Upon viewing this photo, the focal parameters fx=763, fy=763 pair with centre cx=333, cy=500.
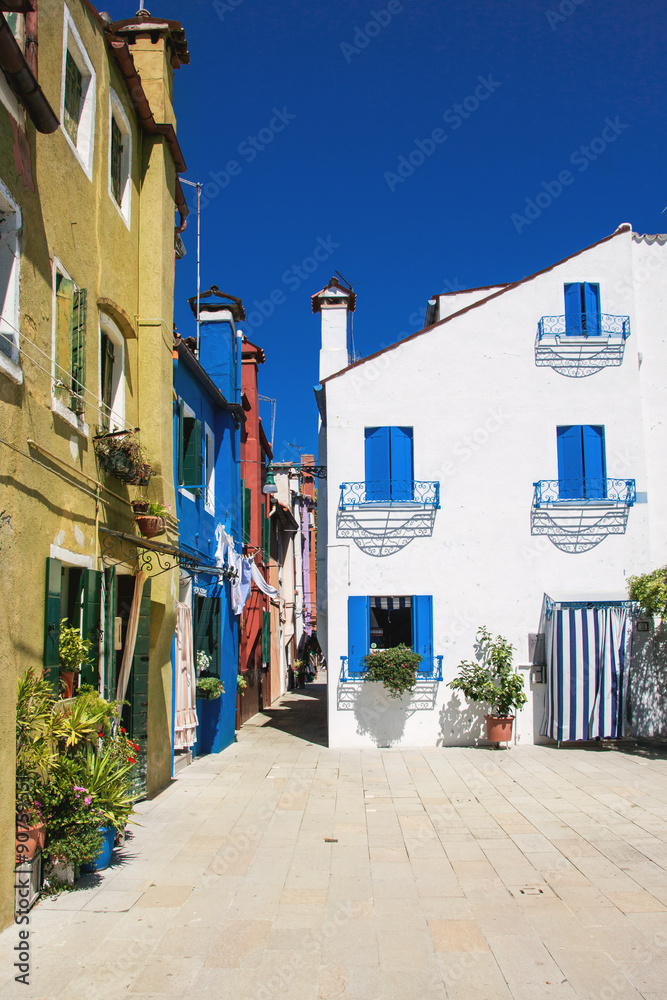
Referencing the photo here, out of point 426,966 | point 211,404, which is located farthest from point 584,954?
point 211,404

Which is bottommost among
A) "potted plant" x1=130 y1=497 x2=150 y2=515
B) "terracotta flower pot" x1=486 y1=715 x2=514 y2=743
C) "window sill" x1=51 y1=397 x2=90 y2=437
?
"terracotta flower pot" x1=486 y1=715 x2=514 y2=743

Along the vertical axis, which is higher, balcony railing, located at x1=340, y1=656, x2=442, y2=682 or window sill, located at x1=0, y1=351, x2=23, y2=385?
window sill, located at x1=0, y1=351, x2=23, y2=385

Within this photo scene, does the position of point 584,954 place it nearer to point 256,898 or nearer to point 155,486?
point 256,898

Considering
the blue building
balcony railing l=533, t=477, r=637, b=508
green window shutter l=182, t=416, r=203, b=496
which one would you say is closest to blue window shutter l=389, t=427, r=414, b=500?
balcony railing l=533, t=477, r=637, b=508

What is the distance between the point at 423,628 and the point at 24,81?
1091 centimetres

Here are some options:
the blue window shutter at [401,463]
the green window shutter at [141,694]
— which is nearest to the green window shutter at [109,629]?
the green window shutter at [141,694]

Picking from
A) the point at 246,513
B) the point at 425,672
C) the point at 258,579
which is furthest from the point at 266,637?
the point at 425,672

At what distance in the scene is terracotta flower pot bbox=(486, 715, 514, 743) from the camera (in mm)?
13771

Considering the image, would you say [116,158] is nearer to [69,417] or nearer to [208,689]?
[69,417]

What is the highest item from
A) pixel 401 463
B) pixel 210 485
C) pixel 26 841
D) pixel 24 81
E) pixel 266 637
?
pixel 24 81

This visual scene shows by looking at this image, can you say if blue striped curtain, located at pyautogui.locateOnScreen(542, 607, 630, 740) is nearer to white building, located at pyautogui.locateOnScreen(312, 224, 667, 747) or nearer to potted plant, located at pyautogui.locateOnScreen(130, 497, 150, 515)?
white building, located at pyautogui.locateOnScreen(312, 224, 667, 747)

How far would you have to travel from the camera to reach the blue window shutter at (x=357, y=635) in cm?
1429

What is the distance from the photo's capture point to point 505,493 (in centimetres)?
1468

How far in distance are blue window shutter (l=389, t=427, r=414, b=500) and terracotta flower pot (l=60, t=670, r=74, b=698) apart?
840cm
